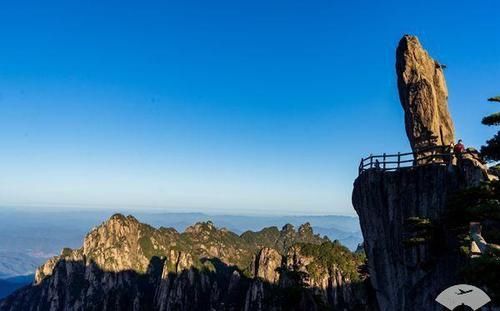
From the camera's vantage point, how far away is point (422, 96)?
40.2 metres

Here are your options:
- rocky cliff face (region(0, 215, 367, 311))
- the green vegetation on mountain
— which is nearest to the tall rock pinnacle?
the green vegetation on mountain

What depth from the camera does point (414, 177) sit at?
111ft

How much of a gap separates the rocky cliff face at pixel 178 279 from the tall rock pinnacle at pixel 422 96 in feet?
161

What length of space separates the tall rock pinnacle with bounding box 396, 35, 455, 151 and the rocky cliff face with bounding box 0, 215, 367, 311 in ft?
161

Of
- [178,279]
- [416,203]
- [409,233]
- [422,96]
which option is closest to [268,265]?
[178,279]

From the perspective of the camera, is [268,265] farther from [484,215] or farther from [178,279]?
[484,215]

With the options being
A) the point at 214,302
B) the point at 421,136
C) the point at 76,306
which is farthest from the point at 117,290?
the point at 421,136

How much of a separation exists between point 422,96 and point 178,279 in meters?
113

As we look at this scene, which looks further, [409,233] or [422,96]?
[422,96]

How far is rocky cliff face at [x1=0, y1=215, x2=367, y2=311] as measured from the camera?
113m

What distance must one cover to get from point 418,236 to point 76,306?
149 m

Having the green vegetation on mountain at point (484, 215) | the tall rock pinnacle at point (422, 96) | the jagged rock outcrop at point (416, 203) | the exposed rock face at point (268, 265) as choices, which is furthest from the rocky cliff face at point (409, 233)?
the exposed rock face at point (268, 265)

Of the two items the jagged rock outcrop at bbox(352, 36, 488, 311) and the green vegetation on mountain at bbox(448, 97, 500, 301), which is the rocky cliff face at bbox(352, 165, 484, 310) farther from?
the green vegetation on mountain at bbox(448, 97, 500, 301)

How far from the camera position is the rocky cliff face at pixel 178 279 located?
113 metres
